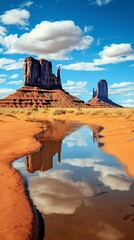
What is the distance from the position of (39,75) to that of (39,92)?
85.1 ft

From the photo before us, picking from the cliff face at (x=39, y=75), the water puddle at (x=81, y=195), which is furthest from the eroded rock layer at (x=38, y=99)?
the water puddle at (x=81, y=195)

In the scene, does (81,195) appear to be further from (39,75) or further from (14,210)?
(39,75)

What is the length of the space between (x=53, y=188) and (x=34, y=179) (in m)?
1.44

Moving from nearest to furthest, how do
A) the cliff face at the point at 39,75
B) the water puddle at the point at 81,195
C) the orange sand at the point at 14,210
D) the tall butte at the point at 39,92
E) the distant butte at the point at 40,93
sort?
the orange sand at the point at 14,210
the water puddle at the point at 81,195
the distant butte at the point at 40,93
the tall butte at the point at 39,92
the cliff face at the point at 39,75

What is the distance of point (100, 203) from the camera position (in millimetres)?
8047

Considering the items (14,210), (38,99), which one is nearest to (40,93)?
(38,99)

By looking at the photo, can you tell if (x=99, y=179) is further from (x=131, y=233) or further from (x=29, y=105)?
(x=29, y=105)

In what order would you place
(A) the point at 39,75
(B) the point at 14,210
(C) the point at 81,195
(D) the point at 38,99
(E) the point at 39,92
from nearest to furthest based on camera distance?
(B) the point at 14,210 < (C) the point at 81,195 < (D) the point at 38,99 < (E) the point at 39,92 < (A) the point at 39,75

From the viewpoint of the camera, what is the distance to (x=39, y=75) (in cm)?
19362

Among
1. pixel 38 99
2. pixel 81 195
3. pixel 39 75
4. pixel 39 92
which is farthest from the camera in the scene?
pixel 39 75

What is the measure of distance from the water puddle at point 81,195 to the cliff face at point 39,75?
176450 mm

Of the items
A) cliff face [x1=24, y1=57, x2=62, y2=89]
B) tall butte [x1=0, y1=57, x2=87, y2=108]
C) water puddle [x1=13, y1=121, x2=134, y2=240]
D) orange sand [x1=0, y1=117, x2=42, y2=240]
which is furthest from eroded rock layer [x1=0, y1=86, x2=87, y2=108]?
orange sand [x1=0, y1=117, x2=42, y2=240]

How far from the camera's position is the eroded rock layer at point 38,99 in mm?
152500

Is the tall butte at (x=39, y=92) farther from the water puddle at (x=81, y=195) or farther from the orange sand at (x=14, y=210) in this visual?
the orange sand at (x=14, y=210)
